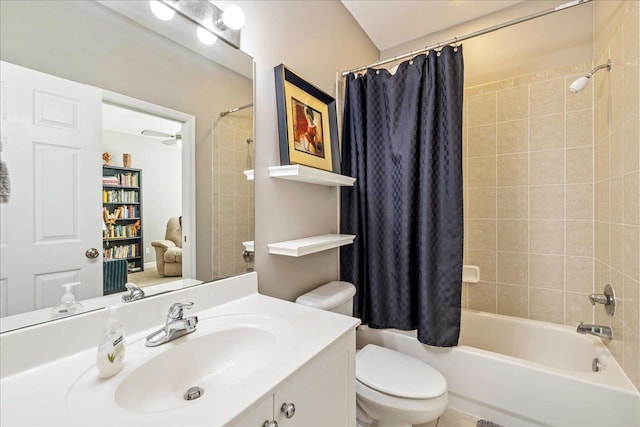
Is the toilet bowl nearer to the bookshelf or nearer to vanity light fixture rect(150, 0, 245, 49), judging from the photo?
the bookshelf

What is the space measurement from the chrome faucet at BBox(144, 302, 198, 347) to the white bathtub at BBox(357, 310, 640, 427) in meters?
1.23

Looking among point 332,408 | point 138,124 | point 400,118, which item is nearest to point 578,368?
point 332,408

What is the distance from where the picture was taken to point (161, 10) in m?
0.92

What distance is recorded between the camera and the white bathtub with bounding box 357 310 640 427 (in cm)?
115

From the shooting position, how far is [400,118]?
165 centimetres

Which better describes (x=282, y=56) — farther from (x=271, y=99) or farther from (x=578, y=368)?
(x=578, y=368)

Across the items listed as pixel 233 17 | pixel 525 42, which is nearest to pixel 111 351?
pixel 233 17

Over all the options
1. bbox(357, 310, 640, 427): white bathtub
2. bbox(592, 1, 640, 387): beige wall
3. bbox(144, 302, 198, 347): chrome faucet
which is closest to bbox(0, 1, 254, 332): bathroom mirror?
bbox(144, 302, 198, 347): chrome faucet

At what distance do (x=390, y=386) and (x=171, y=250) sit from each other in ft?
3.52

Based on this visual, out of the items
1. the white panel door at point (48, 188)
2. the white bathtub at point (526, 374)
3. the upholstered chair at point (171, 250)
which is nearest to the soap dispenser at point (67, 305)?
the white panel door at point (48, 188)

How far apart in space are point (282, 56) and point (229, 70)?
13.8 inches

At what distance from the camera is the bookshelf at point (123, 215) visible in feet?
2.63

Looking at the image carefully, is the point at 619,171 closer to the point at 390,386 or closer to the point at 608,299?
the point at 608,299

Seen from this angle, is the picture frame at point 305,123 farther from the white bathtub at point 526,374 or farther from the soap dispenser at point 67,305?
the white bathtub at point 526,374
